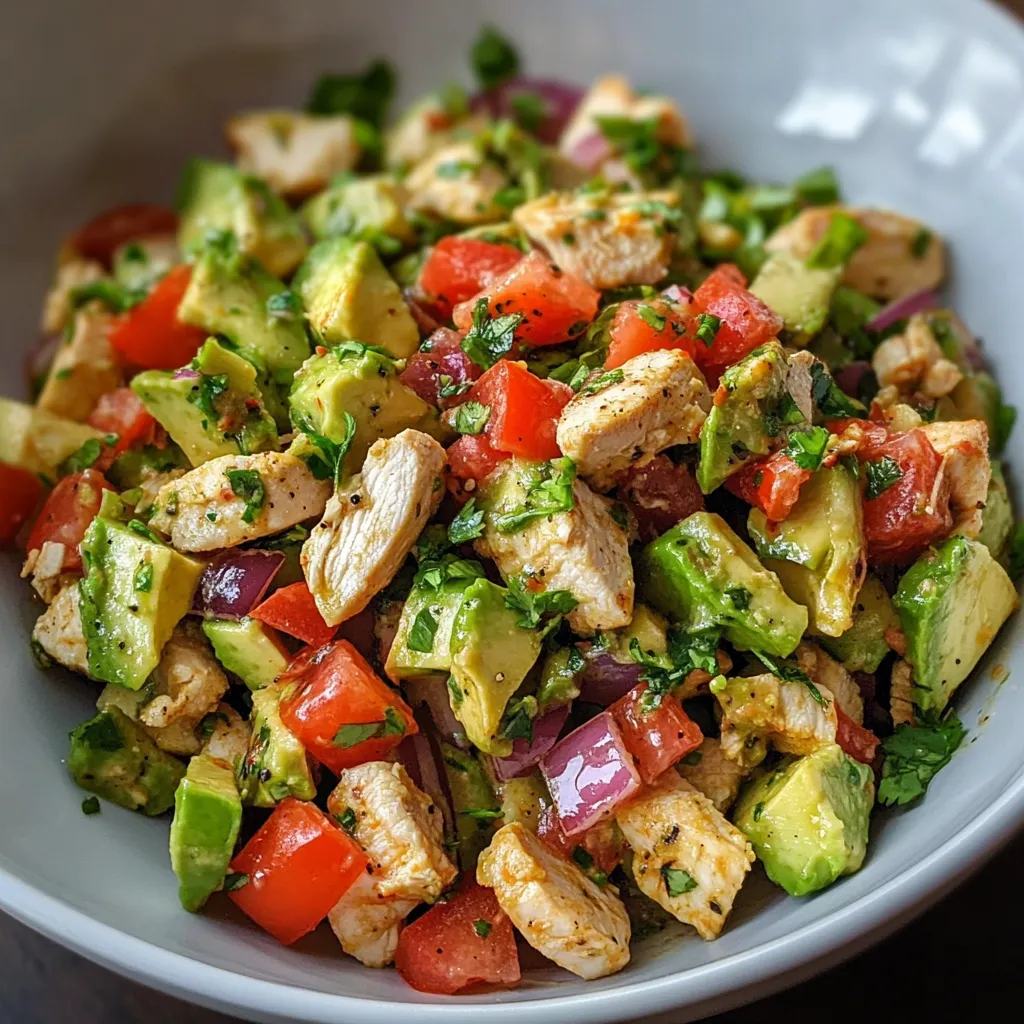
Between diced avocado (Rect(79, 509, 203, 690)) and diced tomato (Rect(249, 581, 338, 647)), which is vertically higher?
diced tomato (Rect(249, 581, 338, 647))

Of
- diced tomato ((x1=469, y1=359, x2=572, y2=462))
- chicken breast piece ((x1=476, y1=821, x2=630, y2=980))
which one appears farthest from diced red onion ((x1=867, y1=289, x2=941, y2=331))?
chicken breast piece ((x1=476, y1=821, x2=630, y2=980))

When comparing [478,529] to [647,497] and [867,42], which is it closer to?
[647,497]

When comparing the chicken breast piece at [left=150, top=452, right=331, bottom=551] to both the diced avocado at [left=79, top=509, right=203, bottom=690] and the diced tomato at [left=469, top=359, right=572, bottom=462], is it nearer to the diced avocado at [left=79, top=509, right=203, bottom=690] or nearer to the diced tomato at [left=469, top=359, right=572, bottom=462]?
the diced avocado at [left=79, top=509, right=203, bottom=690]

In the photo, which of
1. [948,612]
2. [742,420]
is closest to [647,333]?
[742,420]

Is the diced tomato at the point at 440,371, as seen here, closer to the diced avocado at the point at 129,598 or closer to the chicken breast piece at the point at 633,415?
the chicken breast piece at the point at 633,415

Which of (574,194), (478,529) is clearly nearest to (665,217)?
(574,194)

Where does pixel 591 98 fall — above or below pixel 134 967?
above
